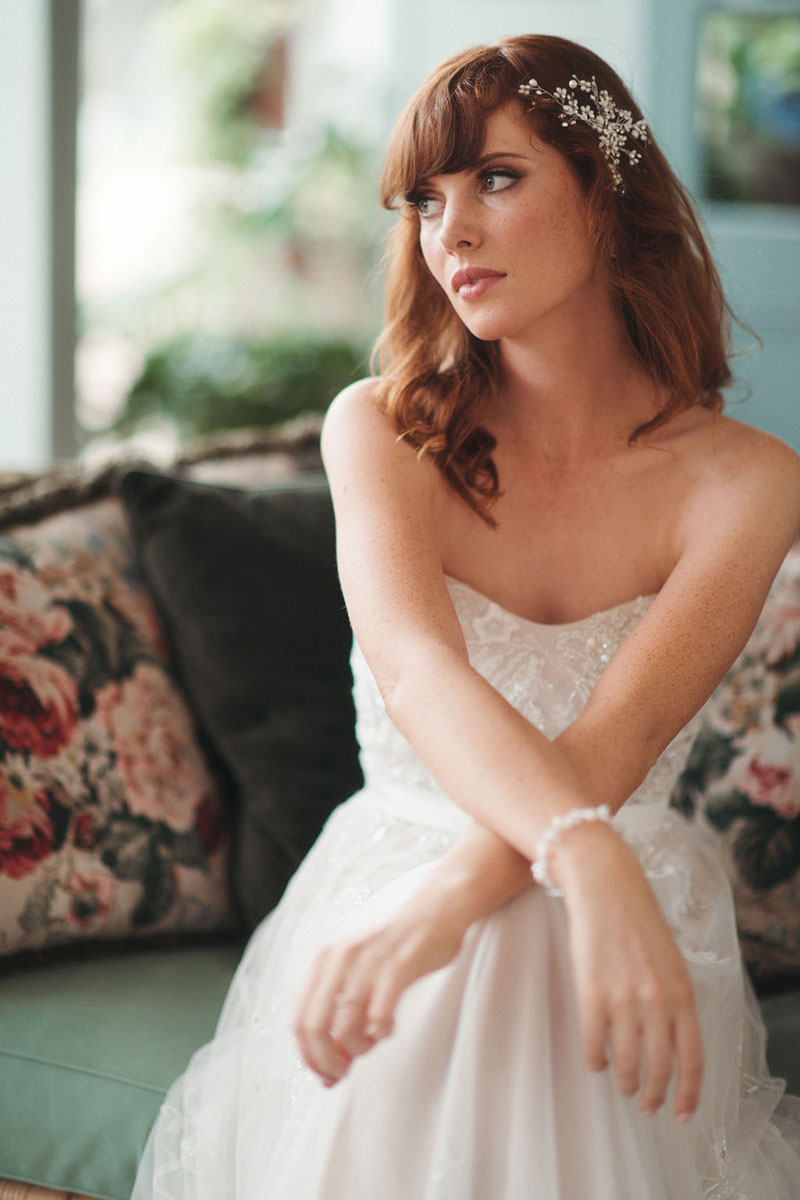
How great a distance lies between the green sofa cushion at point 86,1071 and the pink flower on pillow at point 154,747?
22cm

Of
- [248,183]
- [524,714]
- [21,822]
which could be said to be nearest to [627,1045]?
[524,714]

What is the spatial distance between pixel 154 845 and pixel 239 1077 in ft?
1.20

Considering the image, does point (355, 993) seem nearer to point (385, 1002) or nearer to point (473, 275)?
point (385, 1002)

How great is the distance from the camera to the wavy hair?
3.98 feet

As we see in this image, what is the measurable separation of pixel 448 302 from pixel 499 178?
9.2 inches

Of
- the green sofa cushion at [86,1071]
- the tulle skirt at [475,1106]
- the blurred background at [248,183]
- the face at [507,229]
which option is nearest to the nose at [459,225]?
the face at [507,229]

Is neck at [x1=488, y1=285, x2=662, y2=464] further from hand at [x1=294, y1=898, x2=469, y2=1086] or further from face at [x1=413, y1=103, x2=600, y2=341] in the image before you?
hand at [x1=294, y1=898, x2=469, y2=1086]

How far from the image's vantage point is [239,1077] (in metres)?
1.21

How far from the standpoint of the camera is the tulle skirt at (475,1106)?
1001mm

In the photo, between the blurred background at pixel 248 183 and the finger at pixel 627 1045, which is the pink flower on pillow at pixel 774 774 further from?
the blurred background at pixel 248 183

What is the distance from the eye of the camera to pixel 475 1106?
1000 millimetres

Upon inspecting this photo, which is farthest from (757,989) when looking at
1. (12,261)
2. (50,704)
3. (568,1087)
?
(12,261)

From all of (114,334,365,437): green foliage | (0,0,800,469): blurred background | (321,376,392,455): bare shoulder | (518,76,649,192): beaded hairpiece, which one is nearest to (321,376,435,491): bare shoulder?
(321,376,392,455): bare shoulder

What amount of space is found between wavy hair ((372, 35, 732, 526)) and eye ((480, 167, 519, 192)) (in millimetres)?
25
